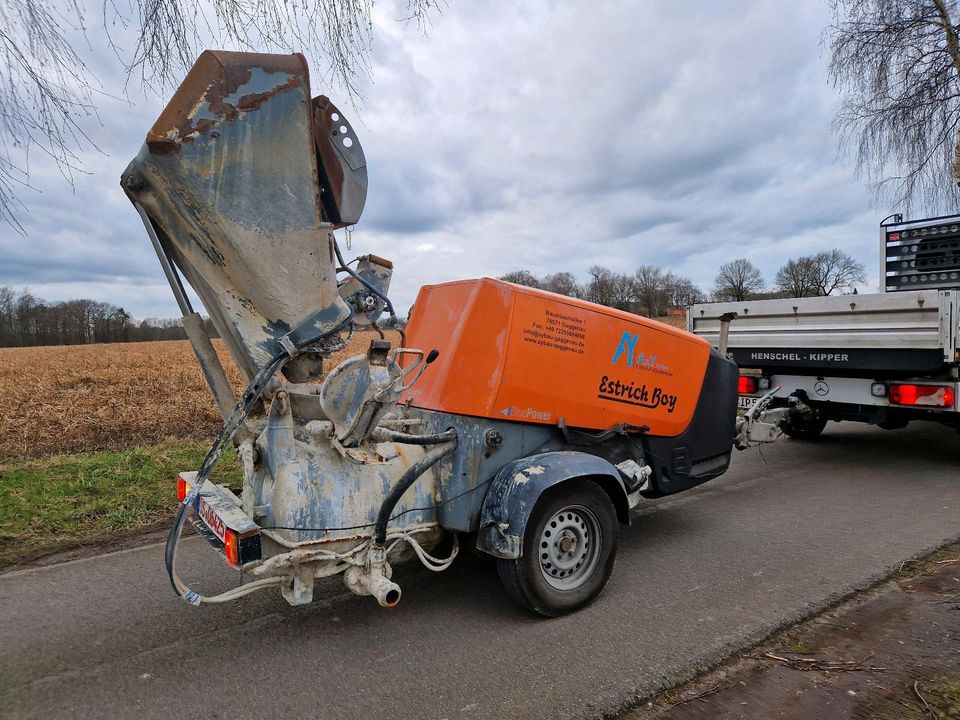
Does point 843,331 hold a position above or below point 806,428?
above

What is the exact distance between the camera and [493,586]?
150 inches

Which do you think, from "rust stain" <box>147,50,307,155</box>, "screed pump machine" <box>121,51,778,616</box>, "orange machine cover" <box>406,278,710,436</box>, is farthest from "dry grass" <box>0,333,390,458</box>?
"rust stain" <box>147,50,307,155</box>

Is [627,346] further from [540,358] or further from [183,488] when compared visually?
[183,488]

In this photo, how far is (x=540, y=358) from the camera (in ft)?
11.5

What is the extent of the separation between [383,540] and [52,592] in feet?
7.48

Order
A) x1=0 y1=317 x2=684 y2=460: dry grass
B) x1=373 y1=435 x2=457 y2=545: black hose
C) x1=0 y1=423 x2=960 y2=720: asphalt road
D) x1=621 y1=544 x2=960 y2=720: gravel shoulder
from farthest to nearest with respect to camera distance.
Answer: x1=0 y1=317 x2=684 y2=460: dry grass → x1=373 y1=435 x2=457 y2=545: black hose → x1=0 y1=423 x2=960 y2=720: asphalt road → x1=621 y1=544 x2=960 y2=720: gravel shoulder

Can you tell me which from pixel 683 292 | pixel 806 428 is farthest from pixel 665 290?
pixel 806 428

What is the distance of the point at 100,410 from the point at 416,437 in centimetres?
833

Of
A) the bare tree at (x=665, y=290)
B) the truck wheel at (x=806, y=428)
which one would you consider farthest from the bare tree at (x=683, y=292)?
the truck wheel at (x=806, y=428)

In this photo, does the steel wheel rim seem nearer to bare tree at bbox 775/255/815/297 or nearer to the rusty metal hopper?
the rusty metal hopper

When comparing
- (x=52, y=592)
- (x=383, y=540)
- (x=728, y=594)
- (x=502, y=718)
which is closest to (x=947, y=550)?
(x=728, y=594)

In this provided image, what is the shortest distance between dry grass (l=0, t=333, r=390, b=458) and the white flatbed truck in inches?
181

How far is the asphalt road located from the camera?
2.68 m

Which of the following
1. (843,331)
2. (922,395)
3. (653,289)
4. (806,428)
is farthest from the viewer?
(653,289)
